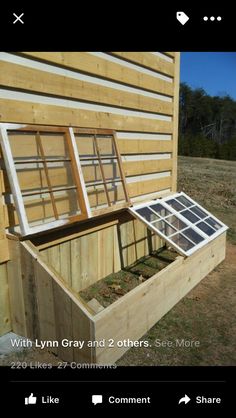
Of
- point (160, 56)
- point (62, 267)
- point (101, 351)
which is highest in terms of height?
point (160, 56)

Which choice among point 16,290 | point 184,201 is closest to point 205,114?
point 184,201

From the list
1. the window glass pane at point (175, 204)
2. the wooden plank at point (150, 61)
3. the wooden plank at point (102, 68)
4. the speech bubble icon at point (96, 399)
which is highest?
the wooden plank at point (150, 61)

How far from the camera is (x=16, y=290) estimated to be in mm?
3459

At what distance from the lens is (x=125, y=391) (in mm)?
1890

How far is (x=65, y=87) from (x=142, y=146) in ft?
6.60

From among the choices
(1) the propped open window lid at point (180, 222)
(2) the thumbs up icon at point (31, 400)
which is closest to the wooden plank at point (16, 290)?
(2) the thumbs up icon at point (31, 400)

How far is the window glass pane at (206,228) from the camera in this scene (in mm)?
5355

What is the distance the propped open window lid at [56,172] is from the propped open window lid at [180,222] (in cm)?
51

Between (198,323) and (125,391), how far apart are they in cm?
227
